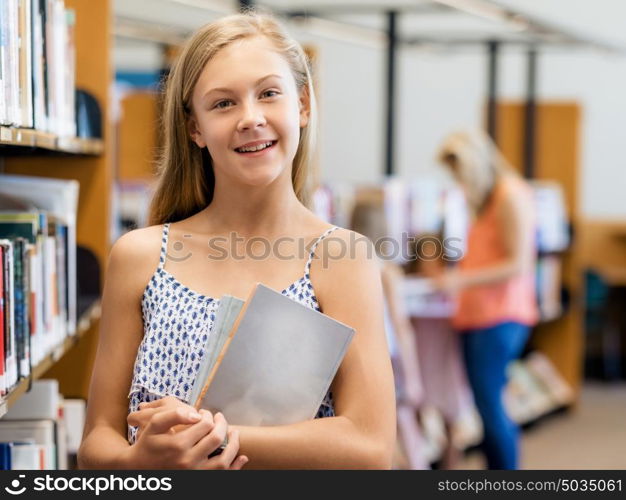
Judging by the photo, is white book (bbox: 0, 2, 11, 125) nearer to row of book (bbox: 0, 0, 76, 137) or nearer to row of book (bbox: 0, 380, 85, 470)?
row of book (bbox: 0, 0, 76, 137)

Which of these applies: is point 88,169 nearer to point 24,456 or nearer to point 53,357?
point 53,357

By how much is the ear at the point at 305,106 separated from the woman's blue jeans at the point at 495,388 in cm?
263

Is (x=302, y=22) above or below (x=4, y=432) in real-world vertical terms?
above

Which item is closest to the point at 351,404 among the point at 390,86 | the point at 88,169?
the point at 88,169

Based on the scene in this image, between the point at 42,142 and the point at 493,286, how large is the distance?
2489 mm

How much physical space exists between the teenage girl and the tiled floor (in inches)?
143

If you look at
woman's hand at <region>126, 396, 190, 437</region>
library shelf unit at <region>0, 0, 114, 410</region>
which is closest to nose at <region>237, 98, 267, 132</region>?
woman's hand at <region>126, 396, 190, 437</region>

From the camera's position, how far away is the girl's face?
1385mm

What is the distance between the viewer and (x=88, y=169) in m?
2.73

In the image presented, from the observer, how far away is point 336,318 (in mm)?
1403

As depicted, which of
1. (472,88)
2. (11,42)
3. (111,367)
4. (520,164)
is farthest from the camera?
(472,88)
